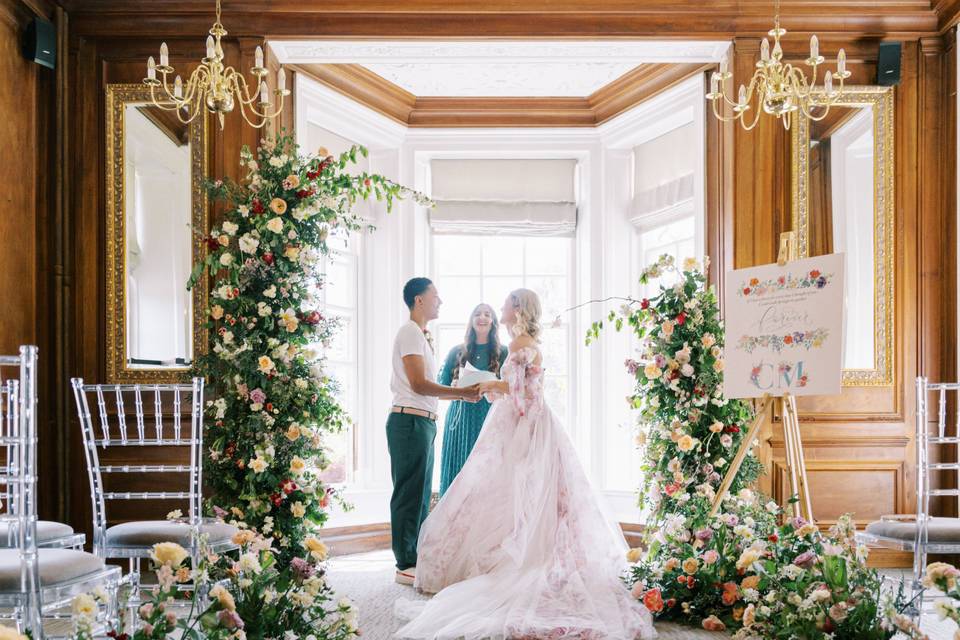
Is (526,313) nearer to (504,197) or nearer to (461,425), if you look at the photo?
(461,425)

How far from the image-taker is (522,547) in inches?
164

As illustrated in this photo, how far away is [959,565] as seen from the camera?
16.3 feet

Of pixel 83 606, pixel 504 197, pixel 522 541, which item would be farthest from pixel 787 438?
pixel 504 197

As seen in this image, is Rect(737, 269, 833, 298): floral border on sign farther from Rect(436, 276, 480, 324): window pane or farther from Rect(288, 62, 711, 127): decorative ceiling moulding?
Rect(436, 276, 480, 324): window pane

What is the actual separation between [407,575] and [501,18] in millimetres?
3084

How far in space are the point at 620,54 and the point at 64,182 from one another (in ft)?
10.6

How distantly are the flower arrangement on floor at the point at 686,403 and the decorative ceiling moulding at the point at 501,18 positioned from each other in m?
1.41

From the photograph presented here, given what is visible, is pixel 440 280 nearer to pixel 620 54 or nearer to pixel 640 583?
pixel 620 54

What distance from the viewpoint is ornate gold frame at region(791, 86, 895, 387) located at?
17.5 ft

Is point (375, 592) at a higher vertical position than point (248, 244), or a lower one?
lower

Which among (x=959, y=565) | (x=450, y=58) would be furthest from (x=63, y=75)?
(x=959, y=565)

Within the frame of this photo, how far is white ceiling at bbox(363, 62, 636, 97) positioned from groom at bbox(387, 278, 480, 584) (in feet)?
6.45

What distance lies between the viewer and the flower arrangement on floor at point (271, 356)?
4805mm

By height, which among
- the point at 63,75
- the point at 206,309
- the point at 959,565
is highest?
the point at 63,75
